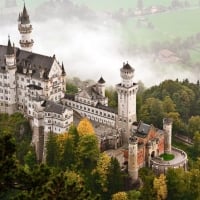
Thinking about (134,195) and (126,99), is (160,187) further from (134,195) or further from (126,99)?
(126,99)

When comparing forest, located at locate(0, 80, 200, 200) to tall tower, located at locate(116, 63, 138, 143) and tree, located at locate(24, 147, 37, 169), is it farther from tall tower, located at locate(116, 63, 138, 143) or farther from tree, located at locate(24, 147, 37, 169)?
tall tower, located at locate(116, 63, 138, 143)

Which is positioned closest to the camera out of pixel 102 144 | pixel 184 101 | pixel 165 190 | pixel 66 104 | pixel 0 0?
pixel 165 190

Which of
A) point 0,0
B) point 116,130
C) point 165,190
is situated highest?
point 0,0

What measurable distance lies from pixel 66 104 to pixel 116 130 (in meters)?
6.46

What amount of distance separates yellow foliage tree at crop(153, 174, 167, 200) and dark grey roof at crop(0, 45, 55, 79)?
1510 centimetres

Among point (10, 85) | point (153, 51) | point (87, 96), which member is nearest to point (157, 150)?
point (87, 96)

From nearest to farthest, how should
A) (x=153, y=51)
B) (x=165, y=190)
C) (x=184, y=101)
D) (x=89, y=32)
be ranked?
(x=165, y=190) < (x=184, y=101) < (x=153, y=51) < (x=89, y=32)

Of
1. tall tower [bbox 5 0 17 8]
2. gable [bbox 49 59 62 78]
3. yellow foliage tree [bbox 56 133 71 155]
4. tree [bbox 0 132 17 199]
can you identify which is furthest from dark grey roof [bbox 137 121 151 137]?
tall tower [bbox 5 0 17 8]

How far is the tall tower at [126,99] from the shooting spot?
5541 centimetres

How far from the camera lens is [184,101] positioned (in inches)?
2648

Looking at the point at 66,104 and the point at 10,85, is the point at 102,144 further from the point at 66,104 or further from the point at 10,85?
the point at 10,85

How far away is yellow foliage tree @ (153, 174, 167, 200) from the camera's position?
51.0m

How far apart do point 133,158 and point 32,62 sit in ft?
46.6

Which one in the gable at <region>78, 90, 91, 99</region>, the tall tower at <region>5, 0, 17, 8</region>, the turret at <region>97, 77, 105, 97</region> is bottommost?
the gable at <region>78, 90, 91, 99</region>
